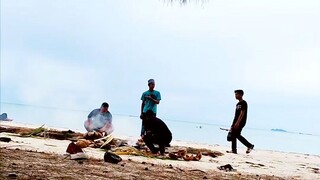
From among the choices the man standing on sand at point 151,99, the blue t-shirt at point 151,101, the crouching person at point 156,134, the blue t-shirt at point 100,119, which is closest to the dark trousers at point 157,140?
the crouching person at point 156,134

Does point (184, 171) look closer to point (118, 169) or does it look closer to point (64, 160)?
point (118, 169)

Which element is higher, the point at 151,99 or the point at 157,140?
the point at 151,99

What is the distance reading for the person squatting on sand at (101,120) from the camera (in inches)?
472

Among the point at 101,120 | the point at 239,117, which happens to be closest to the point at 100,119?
the point at 101,120

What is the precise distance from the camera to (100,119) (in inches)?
478

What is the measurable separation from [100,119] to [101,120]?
0.13 feet

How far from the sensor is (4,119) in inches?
988

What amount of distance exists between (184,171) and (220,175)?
18.2 inches

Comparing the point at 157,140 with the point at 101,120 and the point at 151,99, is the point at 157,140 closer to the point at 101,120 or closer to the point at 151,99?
the point at 151,99

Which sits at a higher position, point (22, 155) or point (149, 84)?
point (149, 84)

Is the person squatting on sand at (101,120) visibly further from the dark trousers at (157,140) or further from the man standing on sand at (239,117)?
the dark trousers at (157,140)

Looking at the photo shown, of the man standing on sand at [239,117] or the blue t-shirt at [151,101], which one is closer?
the blue t-shirt at [151,101]

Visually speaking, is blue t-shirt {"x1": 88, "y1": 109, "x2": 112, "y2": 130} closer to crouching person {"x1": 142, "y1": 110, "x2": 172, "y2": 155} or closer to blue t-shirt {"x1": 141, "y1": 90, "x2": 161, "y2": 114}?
blue t-shirt {"x1": 141, "y1": 90, "x2": 161, "y2": 114}

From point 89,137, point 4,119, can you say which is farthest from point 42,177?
point 4,119
